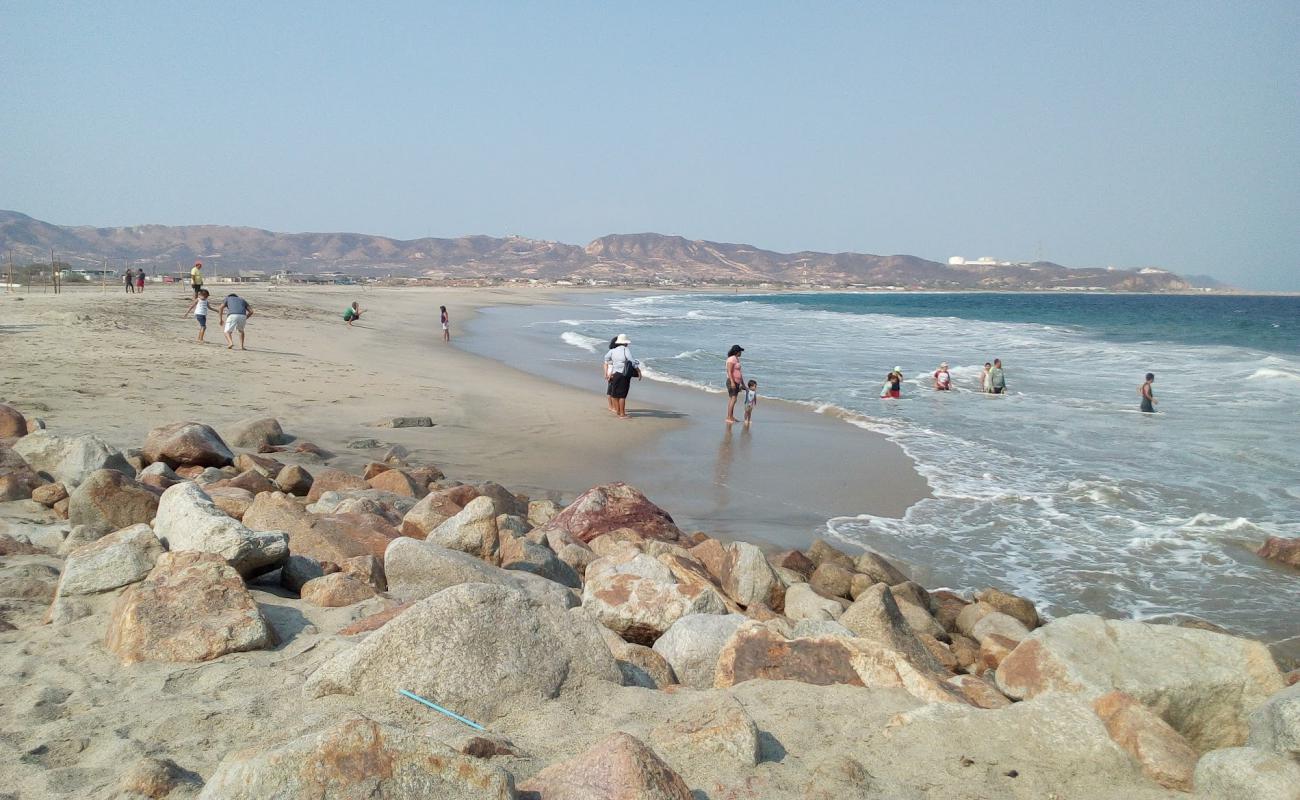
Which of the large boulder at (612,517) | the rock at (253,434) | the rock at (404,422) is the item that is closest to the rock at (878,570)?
the large boulder at (612,517)

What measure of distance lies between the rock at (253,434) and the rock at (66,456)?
2.79 meters

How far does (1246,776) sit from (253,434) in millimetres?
9465

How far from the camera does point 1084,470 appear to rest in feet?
39.1

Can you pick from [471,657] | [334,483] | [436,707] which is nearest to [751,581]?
[471,657]

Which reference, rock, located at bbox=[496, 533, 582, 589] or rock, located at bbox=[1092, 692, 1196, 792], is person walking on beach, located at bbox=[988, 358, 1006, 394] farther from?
rock, located at bbox=[1092, 692, 1196, 792]

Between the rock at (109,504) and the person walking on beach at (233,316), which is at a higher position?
the person walking on beach at (233,316)

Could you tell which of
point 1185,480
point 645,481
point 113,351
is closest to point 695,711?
point 645,481

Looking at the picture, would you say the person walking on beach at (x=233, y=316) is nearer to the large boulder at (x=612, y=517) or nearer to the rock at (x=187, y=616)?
the large boulder at (x=612, y=517)

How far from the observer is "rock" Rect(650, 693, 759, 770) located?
2.69m

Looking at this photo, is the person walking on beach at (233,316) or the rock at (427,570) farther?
the person walking on beach at (233,316)

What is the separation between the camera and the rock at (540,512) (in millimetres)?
7758

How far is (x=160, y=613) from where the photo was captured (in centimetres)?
343

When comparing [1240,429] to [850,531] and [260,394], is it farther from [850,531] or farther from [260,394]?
[260,394]

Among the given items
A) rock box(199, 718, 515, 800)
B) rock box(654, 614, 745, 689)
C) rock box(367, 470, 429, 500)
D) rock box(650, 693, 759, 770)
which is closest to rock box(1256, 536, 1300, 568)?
rock box(654, 614, 745, 689)
